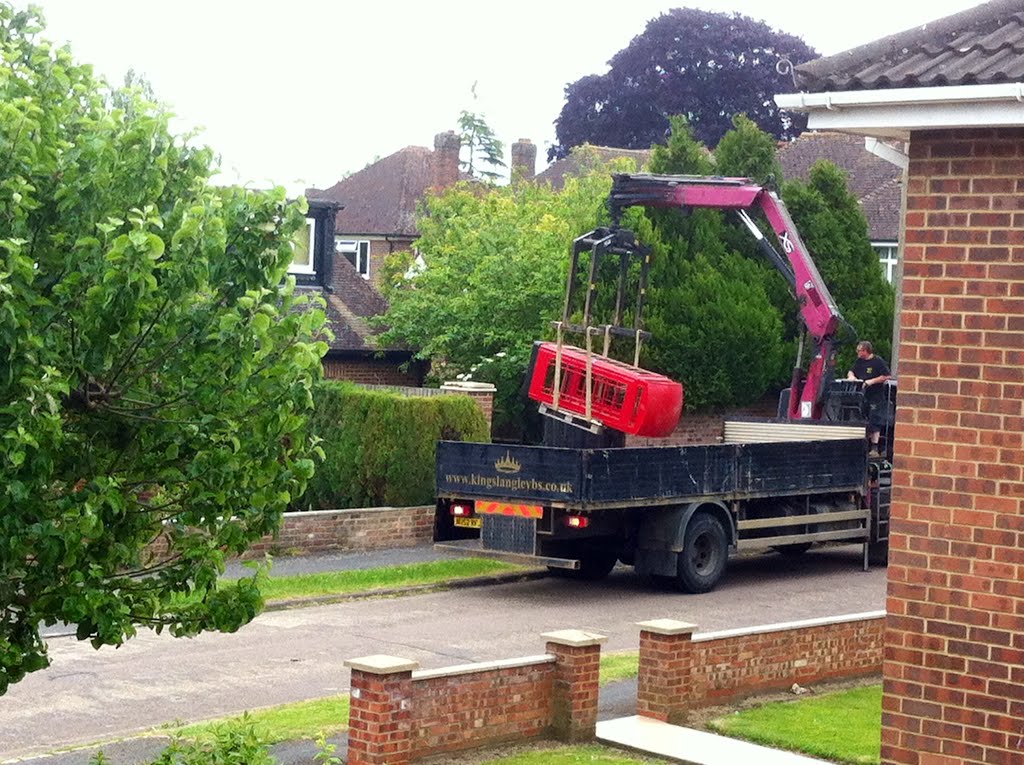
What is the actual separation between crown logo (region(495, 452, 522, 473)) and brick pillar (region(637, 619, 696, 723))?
6027mm

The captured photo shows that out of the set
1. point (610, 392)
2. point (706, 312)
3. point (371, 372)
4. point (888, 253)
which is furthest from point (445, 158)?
point (610, 392)

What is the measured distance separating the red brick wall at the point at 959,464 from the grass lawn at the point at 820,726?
3934mm

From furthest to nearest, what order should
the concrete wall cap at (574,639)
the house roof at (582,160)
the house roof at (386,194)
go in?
the house roof at (386,194)
the house roof at (582,160)
the concrete wall cap at (574,639)

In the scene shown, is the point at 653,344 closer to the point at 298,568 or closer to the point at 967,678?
the point at 298,568

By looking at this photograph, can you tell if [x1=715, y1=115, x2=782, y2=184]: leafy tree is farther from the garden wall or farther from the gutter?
the gutter

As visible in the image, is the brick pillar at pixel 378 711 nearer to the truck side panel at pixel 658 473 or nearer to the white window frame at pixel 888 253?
the truck side panel at pixel 658 473

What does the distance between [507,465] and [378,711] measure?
8162 millimetres

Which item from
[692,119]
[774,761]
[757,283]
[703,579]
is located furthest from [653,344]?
[692,119]

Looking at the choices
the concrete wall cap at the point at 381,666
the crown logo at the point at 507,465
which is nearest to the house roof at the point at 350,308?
the crown logo at the point at 507,465

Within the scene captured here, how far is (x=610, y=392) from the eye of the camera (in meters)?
20.2

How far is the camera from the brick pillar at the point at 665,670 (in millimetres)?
12242

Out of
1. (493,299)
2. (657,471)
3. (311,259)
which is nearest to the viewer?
(657,471)

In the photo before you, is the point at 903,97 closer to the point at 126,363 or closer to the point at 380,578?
the point at 126,363

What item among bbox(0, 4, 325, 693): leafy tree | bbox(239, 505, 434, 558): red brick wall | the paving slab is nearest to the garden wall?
the paving slab
